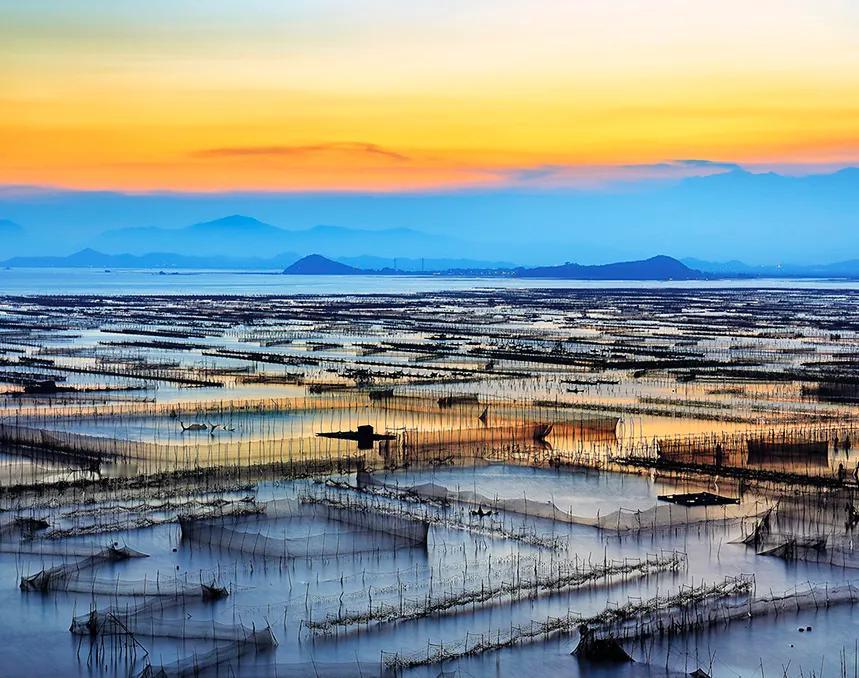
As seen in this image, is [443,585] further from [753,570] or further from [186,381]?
[186,381]

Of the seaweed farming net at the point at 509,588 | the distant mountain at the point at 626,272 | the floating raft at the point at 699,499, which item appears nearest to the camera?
the seaweed farming net at the point at 509,588

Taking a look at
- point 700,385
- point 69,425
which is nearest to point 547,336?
point 700,385

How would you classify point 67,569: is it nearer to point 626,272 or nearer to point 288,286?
point 288,286

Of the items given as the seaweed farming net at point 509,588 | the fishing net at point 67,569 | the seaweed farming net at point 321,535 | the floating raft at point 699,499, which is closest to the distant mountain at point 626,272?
the floating raft at point 699,499

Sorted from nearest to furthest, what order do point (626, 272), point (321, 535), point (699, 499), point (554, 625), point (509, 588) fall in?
1. point (554, 625)
2. point (509, 588)
3. point (321, 535)
4. point (699, 499)
5. point (626, 272)

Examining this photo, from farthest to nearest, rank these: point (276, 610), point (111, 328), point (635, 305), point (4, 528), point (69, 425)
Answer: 1. point (635, 305)
2. point (111, 328)
3. point (69, 425)
4. point (4, 528)
5. point (276, 610)

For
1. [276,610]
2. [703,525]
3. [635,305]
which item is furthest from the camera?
[635,305]

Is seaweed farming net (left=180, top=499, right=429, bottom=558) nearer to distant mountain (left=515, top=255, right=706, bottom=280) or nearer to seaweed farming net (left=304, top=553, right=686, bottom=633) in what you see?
seaweed farming net (left=304, top=553, right=686, bottom=633)

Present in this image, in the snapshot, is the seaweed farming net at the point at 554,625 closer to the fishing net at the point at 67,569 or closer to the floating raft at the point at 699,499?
the floating raft at the point at 699,499

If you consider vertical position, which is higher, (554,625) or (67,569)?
(67,569)

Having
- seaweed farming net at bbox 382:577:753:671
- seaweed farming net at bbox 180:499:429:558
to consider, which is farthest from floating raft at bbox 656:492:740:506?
seaweed farming net at bbox 180:499:429:558

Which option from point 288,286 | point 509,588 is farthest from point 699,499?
point 288,286
